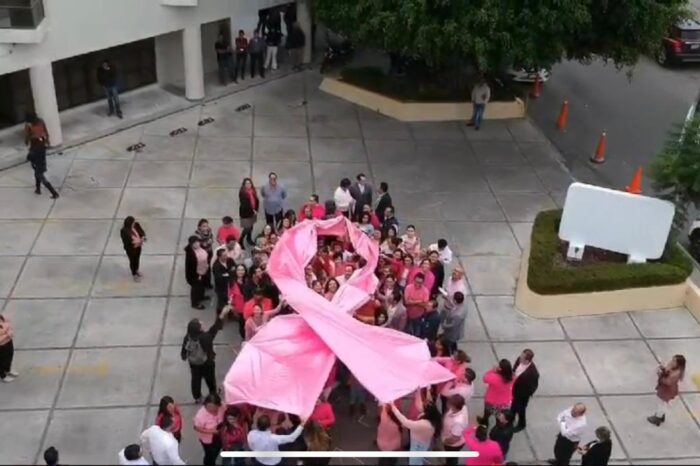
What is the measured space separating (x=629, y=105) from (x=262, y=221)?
12187mm

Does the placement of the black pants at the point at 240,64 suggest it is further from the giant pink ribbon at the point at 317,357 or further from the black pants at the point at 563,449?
the black pants at the point at 563,449

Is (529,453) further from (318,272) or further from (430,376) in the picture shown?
(318,272)

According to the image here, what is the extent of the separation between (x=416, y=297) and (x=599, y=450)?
3.26 metres

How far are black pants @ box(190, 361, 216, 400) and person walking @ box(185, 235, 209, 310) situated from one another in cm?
214

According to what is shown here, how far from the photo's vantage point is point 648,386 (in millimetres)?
11797

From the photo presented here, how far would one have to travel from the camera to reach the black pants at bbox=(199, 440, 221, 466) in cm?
928

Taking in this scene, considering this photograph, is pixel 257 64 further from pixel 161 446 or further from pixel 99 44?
pixel 161 446

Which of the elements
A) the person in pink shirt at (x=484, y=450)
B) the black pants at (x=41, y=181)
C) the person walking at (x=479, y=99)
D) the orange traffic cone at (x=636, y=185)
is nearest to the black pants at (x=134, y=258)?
the black pants at (x=41, y=181)

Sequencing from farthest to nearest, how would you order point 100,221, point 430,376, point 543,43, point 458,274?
1. point 543,43
2. point 100,221
3. point 458,274
4. point 430,376

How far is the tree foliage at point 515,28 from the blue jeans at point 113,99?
5820mm

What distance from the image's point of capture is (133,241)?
12.8 metres

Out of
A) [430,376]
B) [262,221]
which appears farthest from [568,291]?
[262,221]

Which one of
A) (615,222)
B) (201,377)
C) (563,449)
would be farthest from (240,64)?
(563,449)

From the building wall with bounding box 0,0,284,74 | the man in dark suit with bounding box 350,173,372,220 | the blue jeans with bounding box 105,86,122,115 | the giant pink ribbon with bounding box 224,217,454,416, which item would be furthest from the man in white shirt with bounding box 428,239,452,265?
the blue jeans with bounding box 105,86,122,115
